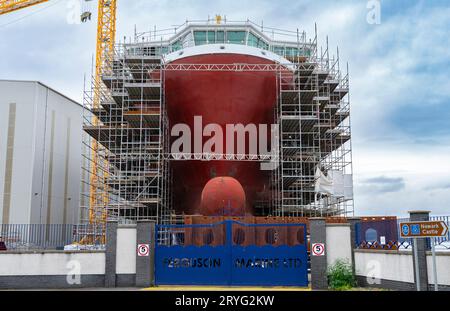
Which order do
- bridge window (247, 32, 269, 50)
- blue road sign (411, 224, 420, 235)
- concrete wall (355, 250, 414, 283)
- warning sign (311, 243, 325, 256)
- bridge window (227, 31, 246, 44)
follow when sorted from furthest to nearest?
bridge window (247, 32, 269, 50)
bridge window (227, 31, 246, 44)
warning sign (311, 243, 325, 256)
concrete wall (355, 250, 414, 283)
blue road sign (411, 224, 420, 235)

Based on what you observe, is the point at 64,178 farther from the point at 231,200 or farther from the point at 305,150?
the point at 231,200

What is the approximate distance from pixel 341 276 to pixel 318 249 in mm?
1085

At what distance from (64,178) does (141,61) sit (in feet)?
→ 67.5

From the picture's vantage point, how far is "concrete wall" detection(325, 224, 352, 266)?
15195 millimetres

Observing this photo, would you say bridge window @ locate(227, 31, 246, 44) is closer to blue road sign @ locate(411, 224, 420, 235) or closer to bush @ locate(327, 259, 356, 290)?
bush @ locate(327, 259, 356, 290)

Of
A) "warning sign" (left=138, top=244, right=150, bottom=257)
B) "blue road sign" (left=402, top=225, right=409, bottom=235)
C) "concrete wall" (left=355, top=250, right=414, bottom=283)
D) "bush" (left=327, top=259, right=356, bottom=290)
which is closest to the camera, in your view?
"blue road sign" (left=402, top=225, right=409, bottom=235)

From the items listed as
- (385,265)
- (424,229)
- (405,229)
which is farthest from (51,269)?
(424,229)

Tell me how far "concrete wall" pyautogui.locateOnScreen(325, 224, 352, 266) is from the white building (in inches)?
1161

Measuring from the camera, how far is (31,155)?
39.0m

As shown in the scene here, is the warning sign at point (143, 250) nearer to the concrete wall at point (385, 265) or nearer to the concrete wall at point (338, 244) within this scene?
the concrete wall at point (338, 244)

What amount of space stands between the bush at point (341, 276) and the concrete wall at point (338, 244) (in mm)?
269

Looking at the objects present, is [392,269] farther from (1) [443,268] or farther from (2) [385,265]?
(1) [443,268]

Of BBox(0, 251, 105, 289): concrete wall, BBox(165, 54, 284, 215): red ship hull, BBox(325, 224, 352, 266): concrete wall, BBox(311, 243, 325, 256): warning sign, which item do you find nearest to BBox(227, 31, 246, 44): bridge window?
BBox(165, 54, 284, 215): red ship hull
